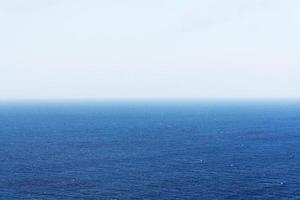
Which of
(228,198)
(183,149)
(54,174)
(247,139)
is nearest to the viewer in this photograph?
(228,198)

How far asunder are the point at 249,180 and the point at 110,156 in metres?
54.0

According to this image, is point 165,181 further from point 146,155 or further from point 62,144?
point 62,144

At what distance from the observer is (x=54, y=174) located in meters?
118

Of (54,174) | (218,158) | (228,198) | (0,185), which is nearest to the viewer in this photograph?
(228,198)

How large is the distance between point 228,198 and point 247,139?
100476mm

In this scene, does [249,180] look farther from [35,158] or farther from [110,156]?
[35,158]

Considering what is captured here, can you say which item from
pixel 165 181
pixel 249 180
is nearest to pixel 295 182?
pixel 249 180

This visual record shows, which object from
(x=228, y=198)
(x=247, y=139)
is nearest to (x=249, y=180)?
(x=228, y=198)

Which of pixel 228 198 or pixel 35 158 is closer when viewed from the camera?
pixel 228 198

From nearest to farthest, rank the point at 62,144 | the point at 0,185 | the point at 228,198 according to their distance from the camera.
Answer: the point at 228,198
the point at 0,185
the point at 62,144

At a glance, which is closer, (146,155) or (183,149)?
(146,155)

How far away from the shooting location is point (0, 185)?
106m

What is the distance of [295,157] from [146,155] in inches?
1960

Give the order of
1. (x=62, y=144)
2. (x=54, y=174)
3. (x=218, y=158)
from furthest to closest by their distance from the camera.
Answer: (x=62, y=144) < (x=218, y=158) < (x=54, y=174)
